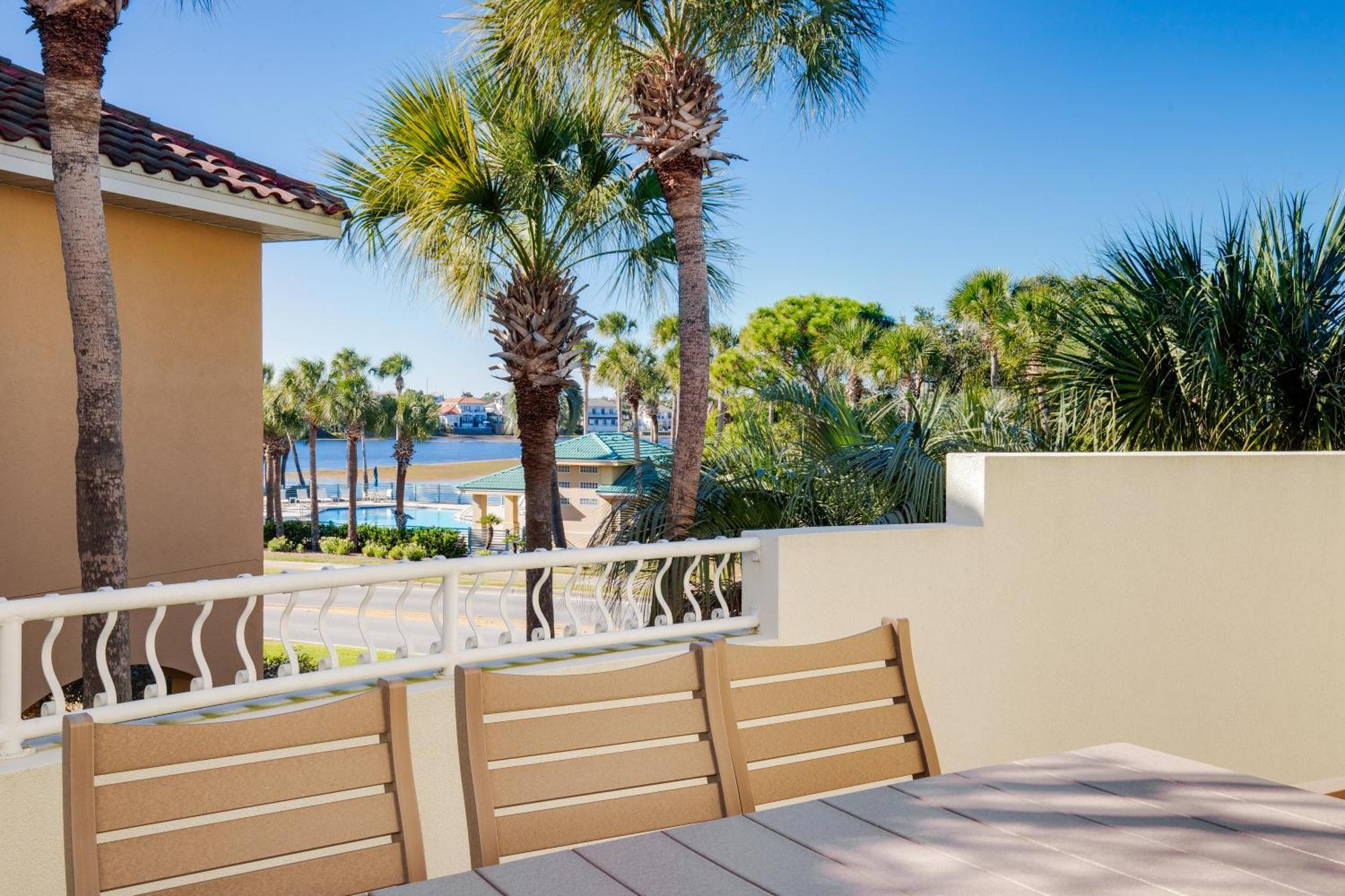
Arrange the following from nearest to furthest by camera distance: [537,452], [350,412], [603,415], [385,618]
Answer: [537,452] → [385,618] → [350,412] → [603,415]

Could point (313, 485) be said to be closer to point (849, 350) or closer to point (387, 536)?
point (387, 536)

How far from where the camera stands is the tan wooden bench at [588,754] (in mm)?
2041

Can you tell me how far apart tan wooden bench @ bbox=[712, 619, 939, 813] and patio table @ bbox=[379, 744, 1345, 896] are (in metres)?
0.25

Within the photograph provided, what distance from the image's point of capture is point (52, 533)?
7371 millimetres

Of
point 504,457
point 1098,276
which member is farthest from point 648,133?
point 504,457

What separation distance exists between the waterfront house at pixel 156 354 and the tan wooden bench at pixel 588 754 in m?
6.26

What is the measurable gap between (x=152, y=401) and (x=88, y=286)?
338 centimetres

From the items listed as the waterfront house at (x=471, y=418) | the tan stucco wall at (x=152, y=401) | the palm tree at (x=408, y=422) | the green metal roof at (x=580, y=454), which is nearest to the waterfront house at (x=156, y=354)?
the tan stucco wall at (x=152, y=401)

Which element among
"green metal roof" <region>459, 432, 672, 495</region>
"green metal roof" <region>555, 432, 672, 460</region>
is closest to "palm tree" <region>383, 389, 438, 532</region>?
"green metal roof" <region>459, 432, 672, 495</region>

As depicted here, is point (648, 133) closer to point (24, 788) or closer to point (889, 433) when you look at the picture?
point (889, 433)

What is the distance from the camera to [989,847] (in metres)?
1.90

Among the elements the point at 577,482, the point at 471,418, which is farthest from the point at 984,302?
the point at 471,418

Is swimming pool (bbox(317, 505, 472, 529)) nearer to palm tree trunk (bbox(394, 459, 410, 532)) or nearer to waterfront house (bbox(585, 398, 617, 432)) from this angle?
palm tree trunk (bbox(394, 459, 410, 532))

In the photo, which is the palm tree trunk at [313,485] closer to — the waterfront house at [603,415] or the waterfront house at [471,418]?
the waterfront house at [471,418]
